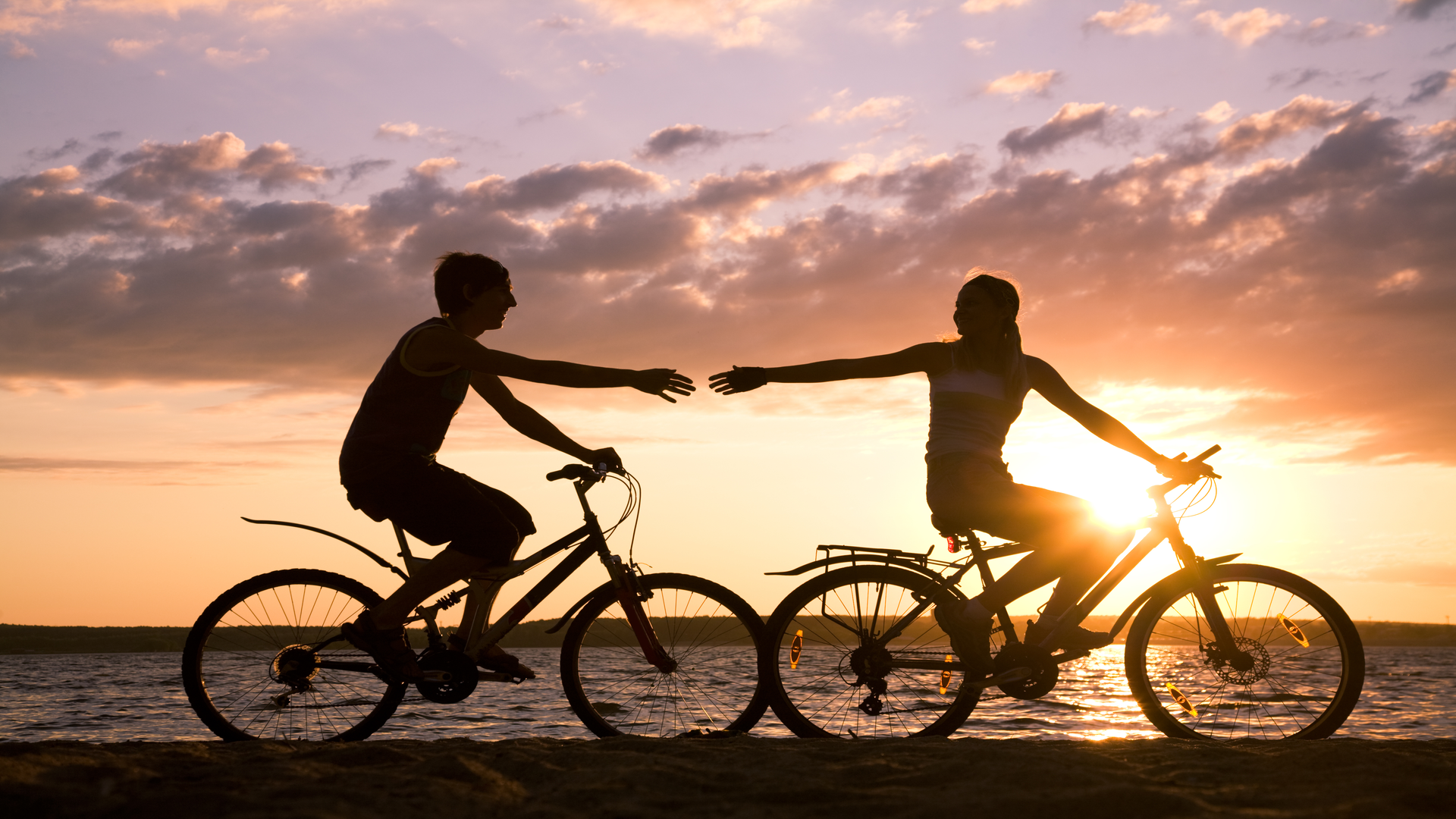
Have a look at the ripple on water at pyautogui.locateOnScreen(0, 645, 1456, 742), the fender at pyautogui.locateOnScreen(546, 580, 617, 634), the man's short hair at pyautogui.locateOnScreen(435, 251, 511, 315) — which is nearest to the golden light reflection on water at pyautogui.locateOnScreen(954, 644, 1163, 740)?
the ripple on water at pyautogui.locateOnScreen(0, 645, 1456, 742)

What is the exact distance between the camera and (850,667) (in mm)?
5773

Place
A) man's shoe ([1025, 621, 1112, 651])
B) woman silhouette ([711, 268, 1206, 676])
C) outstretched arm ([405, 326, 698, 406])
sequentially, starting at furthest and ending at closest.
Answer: man's shoe ([1025, 621, 1112, 651]) → woman silhouette ([711, 268, 1206, 676]) → outstretched arm ([405, 326, 698, 406])

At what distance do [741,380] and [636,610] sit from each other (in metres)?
1.50

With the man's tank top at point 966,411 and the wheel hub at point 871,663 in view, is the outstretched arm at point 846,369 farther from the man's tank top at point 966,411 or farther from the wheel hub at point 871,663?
the wheel hub at point 871,663

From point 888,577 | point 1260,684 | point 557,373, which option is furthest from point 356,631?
point 1260,684

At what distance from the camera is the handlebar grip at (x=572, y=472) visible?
5.68m

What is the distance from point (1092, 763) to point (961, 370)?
7.58 feet

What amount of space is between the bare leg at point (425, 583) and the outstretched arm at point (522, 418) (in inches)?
34.1

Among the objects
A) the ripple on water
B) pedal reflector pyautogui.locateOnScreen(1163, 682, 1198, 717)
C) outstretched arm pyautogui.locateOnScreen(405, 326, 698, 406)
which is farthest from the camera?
the ripple on water

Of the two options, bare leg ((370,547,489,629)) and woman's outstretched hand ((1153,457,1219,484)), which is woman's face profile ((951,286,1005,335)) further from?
bare leg ((370,547,489,629))

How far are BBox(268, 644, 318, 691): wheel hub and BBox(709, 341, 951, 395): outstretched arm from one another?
276cm

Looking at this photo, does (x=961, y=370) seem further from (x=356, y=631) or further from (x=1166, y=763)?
(x=356, y=631)

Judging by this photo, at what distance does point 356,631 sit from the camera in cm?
552

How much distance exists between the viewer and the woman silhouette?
5.57 m
